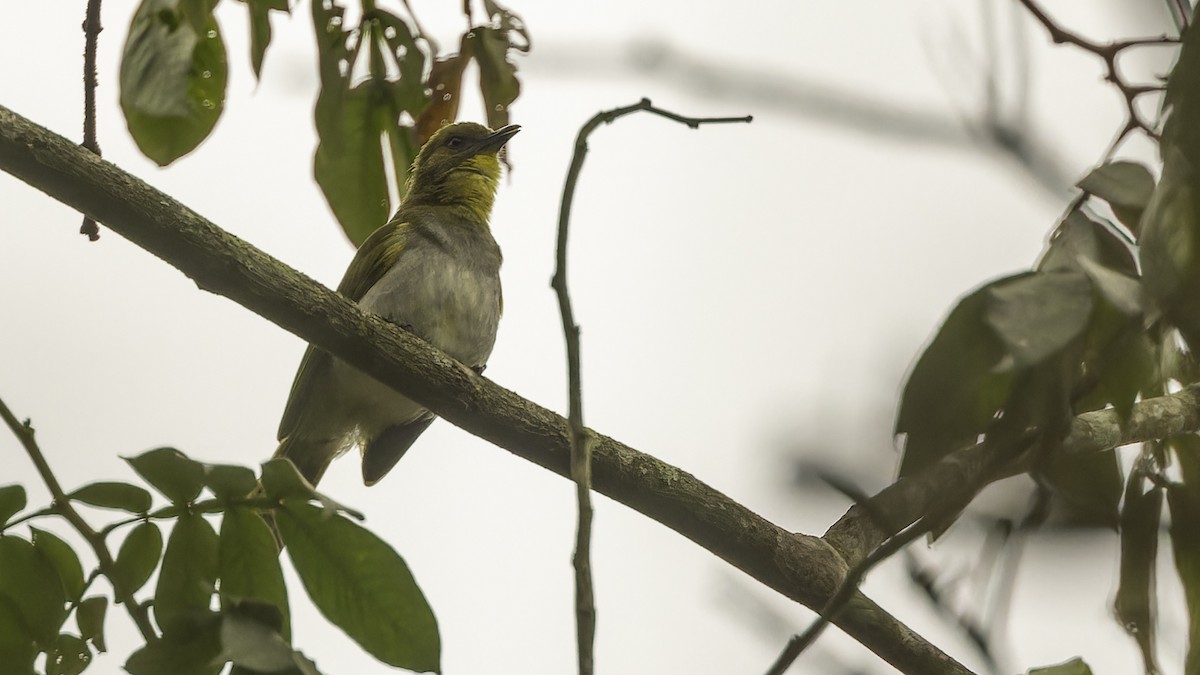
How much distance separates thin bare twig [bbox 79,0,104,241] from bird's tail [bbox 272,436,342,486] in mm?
2064

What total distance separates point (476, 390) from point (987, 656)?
242 cm

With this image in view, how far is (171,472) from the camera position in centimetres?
193

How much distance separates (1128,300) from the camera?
1175mm

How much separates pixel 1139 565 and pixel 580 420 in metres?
0.70

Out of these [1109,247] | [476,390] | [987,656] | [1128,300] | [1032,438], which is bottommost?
[987,656]

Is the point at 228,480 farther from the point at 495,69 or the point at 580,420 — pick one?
the point at 495,69

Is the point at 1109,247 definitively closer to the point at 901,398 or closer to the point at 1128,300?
the point at 1128,300

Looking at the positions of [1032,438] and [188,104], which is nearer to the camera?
[1032,438]

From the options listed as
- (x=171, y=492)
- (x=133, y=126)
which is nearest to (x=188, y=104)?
(x=133, y=126)

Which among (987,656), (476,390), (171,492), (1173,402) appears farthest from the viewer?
(476,390)

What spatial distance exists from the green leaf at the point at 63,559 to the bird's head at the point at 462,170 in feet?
11.9

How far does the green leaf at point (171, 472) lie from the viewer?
1.91 metres

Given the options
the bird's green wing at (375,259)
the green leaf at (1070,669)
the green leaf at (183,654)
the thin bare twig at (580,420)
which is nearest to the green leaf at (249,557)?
the green leaf at (183,654)

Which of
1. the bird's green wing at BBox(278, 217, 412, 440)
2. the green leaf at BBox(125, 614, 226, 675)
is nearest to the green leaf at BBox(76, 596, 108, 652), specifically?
the green leaf at BBox(125, 614, 226, 675)
